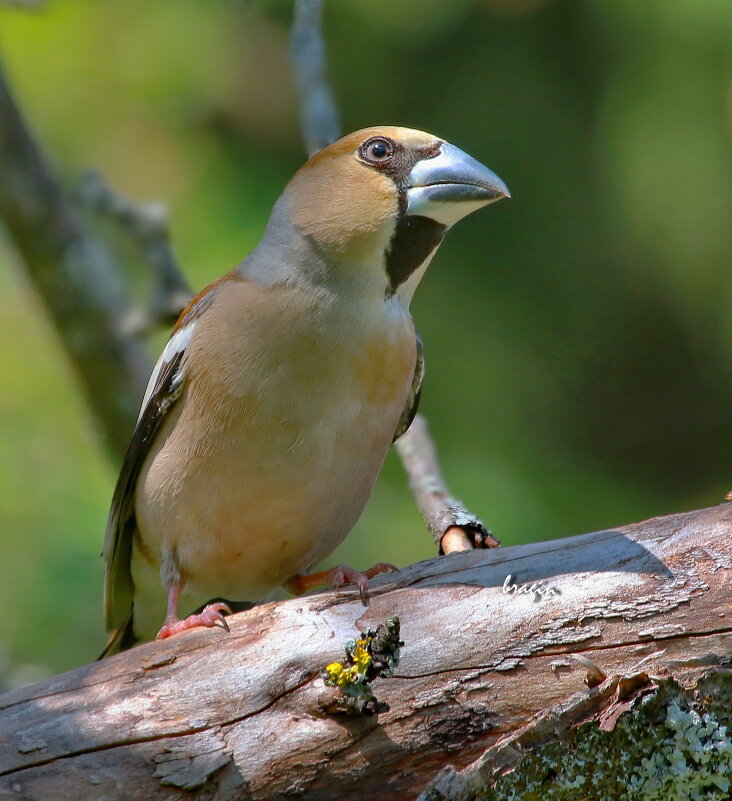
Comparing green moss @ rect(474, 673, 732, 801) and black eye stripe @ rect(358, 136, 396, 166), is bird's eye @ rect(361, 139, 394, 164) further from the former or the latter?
green moss @ rect(474, 673, 732, 801)

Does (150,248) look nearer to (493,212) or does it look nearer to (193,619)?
(193,619)

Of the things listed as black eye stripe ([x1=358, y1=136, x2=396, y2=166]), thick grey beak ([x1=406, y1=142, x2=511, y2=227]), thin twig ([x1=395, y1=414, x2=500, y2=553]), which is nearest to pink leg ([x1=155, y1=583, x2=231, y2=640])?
thin twig ([x1=395, y1=414, x2=500, y2=553])

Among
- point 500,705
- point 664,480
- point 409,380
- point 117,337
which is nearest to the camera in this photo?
point 500,705

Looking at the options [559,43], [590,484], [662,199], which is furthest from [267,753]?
[559,43]

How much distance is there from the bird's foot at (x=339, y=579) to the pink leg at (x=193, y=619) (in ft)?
1.22

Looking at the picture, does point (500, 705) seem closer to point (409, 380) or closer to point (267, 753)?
point (267, 753)

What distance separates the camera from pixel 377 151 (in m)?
3.93

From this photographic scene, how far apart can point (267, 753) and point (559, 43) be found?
5161 mm

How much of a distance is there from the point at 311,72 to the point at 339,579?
2.46 metres

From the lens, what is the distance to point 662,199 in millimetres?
6270

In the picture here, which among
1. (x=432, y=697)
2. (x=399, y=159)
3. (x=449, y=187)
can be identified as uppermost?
(x=399, y=159)

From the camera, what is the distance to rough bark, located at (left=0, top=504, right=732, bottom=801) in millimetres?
2732

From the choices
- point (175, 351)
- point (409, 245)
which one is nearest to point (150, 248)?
point (175, 351)

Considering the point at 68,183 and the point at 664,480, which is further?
the point at 664,480
